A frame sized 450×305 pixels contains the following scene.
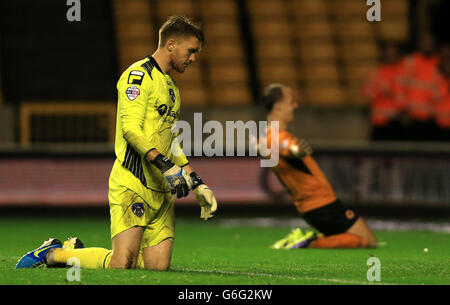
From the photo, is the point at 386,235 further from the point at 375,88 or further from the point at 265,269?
the point at 265,269

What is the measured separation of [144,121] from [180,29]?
0.70 meters

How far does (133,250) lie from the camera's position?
7.72m

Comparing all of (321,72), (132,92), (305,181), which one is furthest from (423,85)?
(132,92)

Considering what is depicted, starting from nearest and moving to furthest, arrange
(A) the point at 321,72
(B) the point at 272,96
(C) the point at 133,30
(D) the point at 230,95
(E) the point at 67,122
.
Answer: (B) the point at 272,96
(E) the point at 67,122
(D) the point at 230,95
(A) the point at 321,72
(C) the point at 133,30

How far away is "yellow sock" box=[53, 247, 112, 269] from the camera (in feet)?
25.9

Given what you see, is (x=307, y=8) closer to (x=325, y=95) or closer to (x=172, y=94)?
(x=325, y=95)

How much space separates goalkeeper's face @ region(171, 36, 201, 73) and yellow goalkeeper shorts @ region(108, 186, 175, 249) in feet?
3.14

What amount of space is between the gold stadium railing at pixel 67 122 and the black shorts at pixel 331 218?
6751mm

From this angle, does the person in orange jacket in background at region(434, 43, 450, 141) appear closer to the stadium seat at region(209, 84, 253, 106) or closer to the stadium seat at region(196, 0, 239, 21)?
the stadium seat at region(209, 84, 253, 106)

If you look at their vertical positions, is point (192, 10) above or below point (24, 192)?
above

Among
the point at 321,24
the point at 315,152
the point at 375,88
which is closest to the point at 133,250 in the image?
the point at 315,152

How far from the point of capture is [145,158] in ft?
24.3

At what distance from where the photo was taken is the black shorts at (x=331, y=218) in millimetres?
10859

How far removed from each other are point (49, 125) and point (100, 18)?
12.9 ft
